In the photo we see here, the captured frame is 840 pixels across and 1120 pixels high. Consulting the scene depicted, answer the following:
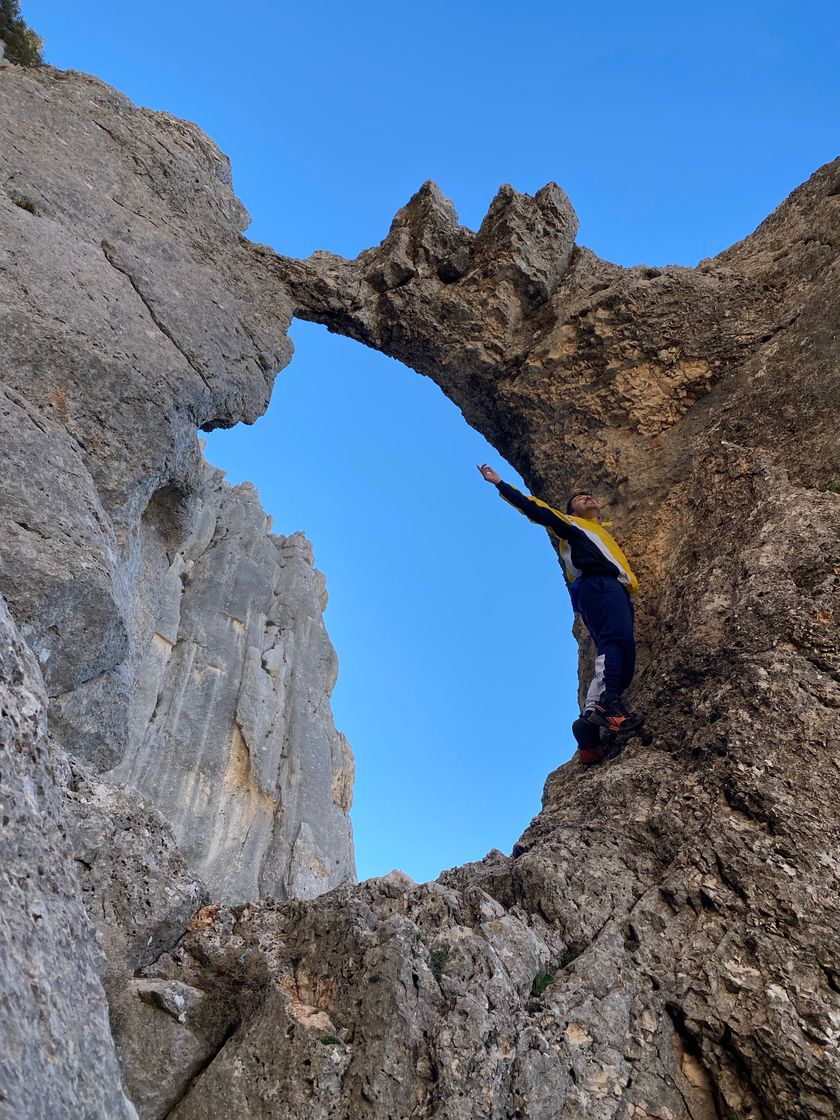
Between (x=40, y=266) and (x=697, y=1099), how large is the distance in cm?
870

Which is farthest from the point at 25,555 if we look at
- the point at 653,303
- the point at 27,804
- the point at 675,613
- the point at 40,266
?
the point at 653,303

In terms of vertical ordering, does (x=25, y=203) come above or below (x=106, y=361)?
above

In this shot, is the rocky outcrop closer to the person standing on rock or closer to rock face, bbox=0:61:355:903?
rock face, bbox=0:61:355:903

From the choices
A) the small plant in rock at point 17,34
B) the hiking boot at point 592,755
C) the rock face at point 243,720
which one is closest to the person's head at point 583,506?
the hiking boot at point 592,755

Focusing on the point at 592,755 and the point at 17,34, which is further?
the point at 17,34

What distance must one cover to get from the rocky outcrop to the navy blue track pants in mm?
5911

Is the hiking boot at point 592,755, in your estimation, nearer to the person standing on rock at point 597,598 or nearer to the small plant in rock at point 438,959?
the person standing on rock at point 597,598

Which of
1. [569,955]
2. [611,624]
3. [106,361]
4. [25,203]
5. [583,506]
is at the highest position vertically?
[25,203]

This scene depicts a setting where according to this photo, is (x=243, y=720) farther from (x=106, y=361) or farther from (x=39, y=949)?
(x=39, y=949)

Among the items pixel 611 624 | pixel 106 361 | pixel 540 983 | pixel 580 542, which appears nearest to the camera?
pixel 540 983

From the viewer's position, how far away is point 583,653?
11430 millimetres

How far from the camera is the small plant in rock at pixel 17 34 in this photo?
24.9 m

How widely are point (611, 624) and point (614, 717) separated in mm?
1014

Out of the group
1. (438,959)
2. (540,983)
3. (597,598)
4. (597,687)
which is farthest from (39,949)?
(597,598)
